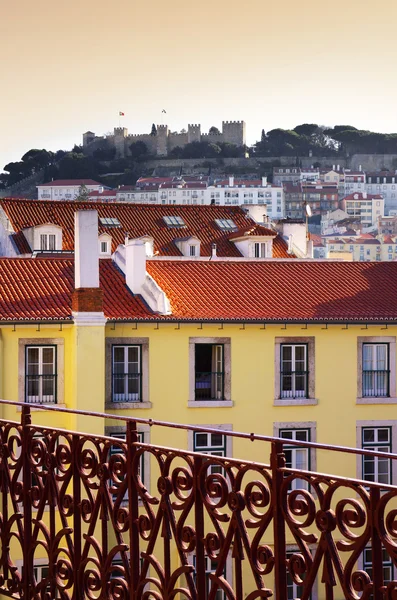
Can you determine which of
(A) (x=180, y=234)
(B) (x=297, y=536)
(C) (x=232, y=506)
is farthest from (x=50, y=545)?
(A) (x=180, y=234)

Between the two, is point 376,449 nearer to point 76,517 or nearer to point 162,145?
point 76,517

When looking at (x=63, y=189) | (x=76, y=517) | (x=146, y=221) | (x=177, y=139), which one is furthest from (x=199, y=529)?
(x=177, y=139)

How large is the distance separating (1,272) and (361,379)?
828 centimetres

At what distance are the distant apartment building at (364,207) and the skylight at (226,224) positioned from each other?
13816 centimetres

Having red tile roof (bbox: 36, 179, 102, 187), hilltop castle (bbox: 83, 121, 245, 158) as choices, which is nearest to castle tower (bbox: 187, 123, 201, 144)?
hilltop castle (bbox: 83, 121, 245, 158)

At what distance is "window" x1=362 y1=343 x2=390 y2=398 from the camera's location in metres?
23.8

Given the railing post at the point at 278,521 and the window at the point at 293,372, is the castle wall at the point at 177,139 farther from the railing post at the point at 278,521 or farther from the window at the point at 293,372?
the railing post at the point at 278,521

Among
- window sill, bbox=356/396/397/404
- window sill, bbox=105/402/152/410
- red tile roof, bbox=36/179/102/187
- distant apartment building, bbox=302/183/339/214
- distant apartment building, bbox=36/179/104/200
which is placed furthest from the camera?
distant apartment building, bbox=302/183/339/214

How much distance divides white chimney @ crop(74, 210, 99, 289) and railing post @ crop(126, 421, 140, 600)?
17.4 m

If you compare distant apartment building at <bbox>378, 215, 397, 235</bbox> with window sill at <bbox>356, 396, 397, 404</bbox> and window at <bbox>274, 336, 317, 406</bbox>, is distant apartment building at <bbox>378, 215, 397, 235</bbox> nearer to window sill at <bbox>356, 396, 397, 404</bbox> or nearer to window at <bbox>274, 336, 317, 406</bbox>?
window sill at <bbox>356, 396, 397, 404</bbox>

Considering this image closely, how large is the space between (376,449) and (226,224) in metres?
23.9

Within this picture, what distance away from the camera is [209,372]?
23.1 metres

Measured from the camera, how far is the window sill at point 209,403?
22.7m

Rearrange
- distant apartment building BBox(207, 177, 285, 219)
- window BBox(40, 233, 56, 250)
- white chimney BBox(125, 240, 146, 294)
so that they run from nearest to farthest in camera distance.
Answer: white chimney BBox(125, 240, 146, 294), window BBox(40, 233, 56, 250), distant apartment building BBox(207, 177, 285, 219)
